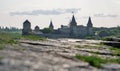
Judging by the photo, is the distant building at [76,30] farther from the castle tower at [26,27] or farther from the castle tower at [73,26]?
the castle tower at [26,27]

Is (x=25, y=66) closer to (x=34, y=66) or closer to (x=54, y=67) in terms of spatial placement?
(x=34, y=66)

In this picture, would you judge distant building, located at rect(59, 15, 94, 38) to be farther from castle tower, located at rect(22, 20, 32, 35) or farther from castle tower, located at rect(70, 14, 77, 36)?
castle tower, located at rect(22, 20, 32, 35)

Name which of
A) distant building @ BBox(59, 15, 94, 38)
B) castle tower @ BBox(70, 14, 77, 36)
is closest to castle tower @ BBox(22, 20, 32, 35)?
distant building @ BBox(59, 15, 94, 38)

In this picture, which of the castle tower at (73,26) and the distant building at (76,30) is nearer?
the castle tower at (73,26)

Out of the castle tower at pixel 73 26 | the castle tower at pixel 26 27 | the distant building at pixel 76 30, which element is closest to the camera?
the castle tower at pixel 26 27

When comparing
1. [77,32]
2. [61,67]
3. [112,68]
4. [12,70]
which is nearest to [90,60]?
[112,68]

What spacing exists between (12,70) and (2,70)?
0.21m

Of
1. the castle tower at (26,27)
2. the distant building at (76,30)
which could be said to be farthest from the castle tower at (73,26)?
the castle tower at (26,27)

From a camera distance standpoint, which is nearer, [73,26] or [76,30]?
[73,26]

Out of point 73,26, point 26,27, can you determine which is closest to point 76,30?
point 73,26

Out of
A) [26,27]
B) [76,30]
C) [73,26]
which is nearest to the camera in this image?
[26,27]

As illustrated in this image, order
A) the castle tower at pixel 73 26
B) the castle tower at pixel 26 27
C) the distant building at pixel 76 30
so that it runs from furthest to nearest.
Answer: the distant building at pixel 76 30 < the castle tower at pixel 73 26 < the castle tower at pixel 26 27

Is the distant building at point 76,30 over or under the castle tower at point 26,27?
under

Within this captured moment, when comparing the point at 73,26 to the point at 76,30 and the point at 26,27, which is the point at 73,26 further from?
the point at 26,27
